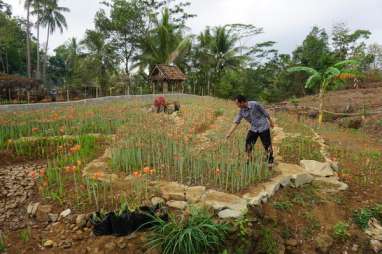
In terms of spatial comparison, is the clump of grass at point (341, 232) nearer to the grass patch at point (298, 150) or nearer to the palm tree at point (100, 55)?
the grass patch at point (298, 150)

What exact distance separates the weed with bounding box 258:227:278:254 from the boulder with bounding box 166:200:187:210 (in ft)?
3.36

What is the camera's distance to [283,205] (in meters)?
3.92

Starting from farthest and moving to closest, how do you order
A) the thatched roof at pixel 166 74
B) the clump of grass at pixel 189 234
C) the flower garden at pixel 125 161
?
1. the thatched roof at pixel 166 74
2. the flower garden at pixel 125 161
3. the clump of grass at pixel 189 234

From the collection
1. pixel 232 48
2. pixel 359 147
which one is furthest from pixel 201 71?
pixel 359 147

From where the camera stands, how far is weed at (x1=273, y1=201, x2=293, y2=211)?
3871mm

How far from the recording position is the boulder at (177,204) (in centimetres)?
347

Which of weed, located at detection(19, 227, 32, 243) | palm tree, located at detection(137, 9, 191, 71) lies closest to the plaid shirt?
weed, located at detection(19, 227, 32, 243)

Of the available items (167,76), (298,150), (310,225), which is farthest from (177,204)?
(167,76)

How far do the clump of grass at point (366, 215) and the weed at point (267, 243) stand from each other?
151 cm

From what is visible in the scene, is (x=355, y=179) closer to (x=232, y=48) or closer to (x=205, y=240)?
(x=205, y=240)

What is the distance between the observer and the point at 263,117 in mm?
4516

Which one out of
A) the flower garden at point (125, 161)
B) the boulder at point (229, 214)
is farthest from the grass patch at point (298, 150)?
the boulder at point (229, 214)

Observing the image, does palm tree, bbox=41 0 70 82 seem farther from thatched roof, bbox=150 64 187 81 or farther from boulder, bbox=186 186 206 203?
boulder, bbox=186 186 206 203

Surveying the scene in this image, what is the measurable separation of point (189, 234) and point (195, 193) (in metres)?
0.93
